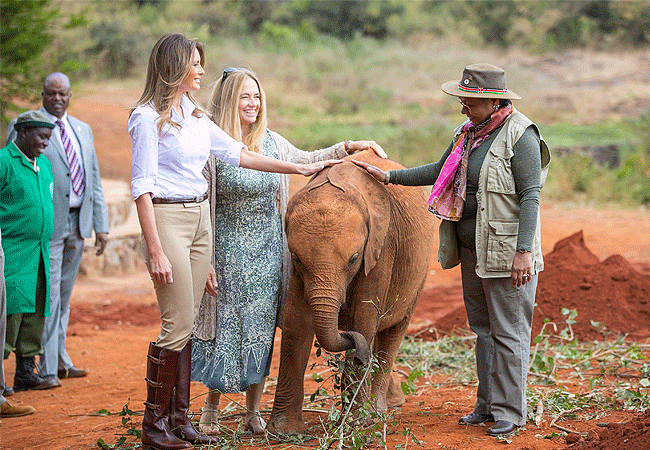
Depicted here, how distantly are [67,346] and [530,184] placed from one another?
252 inches

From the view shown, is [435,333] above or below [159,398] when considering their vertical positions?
below

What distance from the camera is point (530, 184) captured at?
15.7 ft

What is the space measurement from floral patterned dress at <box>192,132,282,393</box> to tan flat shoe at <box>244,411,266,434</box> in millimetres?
355

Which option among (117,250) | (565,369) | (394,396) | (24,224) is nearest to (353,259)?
(394,396)

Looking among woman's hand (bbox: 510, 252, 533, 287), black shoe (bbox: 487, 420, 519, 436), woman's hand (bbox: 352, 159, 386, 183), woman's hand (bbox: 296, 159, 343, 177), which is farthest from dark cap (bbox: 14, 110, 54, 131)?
black shoe (bbox: 487, 420, 519, 436)

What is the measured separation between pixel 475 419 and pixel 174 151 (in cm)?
282

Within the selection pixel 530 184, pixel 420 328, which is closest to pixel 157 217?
pixel 530 184

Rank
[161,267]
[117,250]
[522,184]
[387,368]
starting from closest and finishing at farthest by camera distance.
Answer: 1. [161,267]
2. [522,184]
3. [387,368]
4. [117,250]

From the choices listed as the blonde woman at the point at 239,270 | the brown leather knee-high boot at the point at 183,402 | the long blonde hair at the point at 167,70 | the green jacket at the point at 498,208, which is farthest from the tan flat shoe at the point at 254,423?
the long blonde hair at the point at 167,70

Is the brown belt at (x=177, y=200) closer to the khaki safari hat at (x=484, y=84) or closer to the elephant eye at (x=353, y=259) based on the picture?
the elephant eye at (x=353, y=259)

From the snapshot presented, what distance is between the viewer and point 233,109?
5.18 meters

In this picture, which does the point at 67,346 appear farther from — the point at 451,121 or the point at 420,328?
the point at 451,121

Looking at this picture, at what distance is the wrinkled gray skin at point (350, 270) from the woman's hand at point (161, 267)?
78cm

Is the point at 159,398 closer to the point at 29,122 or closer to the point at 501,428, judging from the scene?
the point at 501,428
